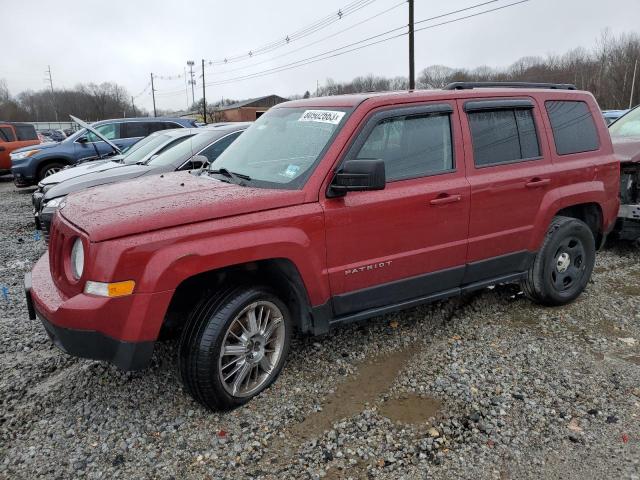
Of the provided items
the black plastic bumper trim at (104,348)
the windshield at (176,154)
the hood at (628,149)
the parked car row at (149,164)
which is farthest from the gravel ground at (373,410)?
the windshield at (176,154)

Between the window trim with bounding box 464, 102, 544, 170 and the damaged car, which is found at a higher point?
the window trim with bounding box 464, 102, 544, 170

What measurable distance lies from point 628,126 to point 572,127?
334cm

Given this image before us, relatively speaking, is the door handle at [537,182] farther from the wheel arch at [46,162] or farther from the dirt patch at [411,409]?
the wheel arch at [46,162]

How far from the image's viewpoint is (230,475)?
8.41 ft

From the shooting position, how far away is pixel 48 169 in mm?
12758

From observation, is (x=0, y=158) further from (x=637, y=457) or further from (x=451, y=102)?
(x=637, y=457)

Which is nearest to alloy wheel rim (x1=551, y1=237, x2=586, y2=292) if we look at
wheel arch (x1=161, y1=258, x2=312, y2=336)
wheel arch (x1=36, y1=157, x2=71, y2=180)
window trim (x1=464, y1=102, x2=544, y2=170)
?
window trim (x1=464, y1=102, x2=544, y2=170)

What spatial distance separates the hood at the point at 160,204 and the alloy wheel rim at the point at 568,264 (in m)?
2.71

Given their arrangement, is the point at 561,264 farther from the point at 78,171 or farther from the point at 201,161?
the point at 78,171

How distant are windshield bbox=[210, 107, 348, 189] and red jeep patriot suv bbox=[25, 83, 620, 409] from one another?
15 mm

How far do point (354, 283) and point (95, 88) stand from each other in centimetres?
10806

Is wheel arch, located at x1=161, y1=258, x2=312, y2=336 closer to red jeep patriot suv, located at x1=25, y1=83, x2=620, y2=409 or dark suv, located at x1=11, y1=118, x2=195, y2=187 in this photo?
red jeep patriot suv, located at x1=25, y1=83, x2=620, y2=409

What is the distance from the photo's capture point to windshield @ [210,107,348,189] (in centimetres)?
328

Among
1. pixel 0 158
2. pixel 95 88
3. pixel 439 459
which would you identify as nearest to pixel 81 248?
pixel 439 459
